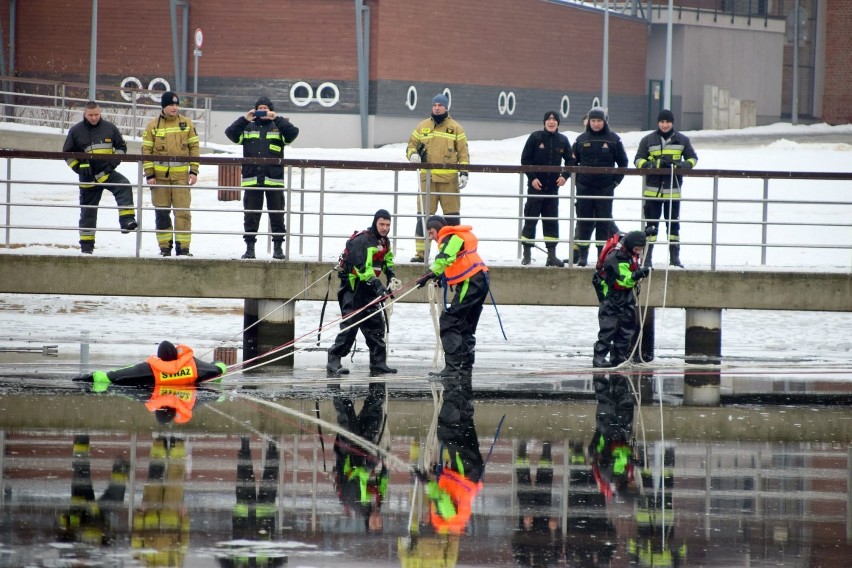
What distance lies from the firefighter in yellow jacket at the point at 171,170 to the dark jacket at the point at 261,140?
59cm

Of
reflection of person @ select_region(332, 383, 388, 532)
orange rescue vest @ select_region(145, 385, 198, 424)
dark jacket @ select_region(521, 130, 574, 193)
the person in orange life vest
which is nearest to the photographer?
the person in orange life vest

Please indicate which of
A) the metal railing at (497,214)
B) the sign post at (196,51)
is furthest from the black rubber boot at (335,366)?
the sign post at (196,51)

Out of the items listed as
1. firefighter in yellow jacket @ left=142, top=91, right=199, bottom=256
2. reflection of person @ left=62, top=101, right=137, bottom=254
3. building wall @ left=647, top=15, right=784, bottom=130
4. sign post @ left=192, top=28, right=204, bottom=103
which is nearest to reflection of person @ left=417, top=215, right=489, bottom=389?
firefighter in yellow jacket @ left=142, top=91, right=199, bottom=256

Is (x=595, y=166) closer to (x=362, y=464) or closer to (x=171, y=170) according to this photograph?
(x=171, y=170)

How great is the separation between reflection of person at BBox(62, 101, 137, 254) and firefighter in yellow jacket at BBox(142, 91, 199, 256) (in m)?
0.33

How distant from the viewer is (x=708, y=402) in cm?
1208

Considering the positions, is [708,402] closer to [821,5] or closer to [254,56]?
[254,56]

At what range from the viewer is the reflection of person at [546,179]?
15.4 metres

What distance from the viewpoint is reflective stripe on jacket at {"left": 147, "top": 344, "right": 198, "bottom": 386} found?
12.2 m

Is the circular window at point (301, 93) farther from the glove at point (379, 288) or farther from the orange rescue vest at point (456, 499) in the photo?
the orange rescue vest at point (456, 499)

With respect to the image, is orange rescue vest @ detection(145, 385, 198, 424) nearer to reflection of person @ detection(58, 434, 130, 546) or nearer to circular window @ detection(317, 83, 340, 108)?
reflection of person @ detection(58, 434, 130, 546)

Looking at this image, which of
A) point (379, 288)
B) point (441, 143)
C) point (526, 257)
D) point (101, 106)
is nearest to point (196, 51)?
point (101, 106)

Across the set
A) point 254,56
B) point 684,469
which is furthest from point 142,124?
point 684,469

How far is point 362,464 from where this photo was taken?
9.01 m
